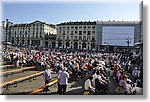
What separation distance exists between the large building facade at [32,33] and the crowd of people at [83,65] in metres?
0.22

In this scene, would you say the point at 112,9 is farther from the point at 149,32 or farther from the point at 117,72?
the point at 117,72

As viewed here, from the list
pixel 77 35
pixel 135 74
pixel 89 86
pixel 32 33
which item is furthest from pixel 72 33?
pixel 135 74

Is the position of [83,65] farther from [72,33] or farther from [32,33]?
[32,33]

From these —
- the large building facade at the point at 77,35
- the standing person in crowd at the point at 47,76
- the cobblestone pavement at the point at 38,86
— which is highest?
the large building facade at the point at 77,35

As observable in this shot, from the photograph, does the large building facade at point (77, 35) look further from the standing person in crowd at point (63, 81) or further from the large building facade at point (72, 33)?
the standing person in crowd at point (63, 81)

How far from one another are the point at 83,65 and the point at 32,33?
1253 mm

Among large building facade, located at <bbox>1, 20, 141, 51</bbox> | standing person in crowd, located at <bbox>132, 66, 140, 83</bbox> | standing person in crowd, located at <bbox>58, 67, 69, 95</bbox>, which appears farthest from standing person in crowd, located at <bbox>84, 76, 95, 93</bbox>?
standing person in crowd, located at <bbox>132, 66, 140, 83</bbox>

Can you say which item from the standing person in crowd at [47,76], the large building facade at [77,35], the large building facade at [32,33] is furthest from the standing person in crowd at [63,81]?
the large building facade at [32,33]

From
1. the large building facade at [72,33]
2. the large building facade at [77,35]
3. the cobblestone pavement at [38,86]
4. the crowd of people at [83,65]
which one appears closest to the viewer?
the cobblestone pavement at [38,86]

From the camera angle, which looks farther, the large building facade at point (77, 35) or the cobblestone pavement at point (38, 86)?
the large building facade at point (77, 35)

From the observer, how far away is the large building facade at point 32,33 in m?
5.93

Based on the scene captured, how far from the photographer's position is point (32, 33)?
614 centimetres

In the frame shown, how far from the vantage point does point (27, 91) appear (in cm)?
560

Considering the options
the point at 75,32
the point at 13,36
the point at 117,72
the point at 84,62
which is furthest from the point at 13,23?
the point at 117,72
